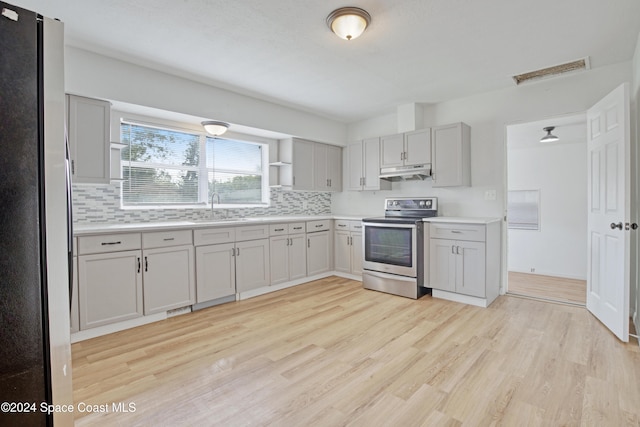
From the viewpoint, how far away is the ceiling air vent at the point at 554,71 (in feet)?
10.3

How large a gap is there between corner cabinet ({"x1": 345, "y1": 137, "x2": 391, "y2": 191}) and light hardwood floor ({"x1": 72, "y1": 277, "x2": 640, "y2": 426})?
208cm

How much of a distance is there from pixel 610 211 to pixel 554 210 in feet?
8.65

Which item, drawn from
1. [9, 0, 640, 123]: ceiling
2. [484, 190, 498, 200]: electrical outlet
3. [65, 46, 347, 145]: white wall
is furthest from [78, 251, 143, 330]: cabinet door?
[484, 190, 498, 200]: electrical outlet

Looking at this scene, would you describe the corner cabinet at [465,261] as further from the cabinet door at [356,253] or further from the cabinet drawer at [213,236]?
the cabinet drawer at [213,236]

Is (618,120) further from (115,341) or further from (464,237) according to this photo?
(115,341)

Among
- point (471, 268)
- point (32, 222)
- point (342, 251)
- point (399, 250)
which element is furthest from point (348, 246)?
point (32, 222)

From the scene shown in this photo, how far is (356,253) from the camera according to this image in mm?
4633

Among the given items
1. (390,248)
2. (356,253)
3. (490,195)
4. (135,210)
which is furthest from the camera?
(356,253)

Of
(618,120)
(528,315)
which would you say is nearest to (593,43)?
(618,120)

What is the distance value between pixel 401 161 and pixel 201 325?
3.18 meters

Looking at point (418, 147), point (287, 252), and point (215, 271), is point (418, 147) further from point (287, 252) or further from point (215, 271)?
point (215, 271)

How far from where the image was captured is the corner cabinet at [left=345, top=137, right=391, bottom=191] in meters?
4.69

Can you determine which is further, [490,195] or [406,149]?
[406,149]

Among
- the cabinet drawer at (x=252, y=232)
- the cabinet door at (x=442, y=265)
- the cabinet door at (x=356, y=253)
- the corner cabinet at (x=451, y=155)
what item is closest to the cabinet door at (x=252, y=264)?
the cabinet drawer at (x=252, y=232)
